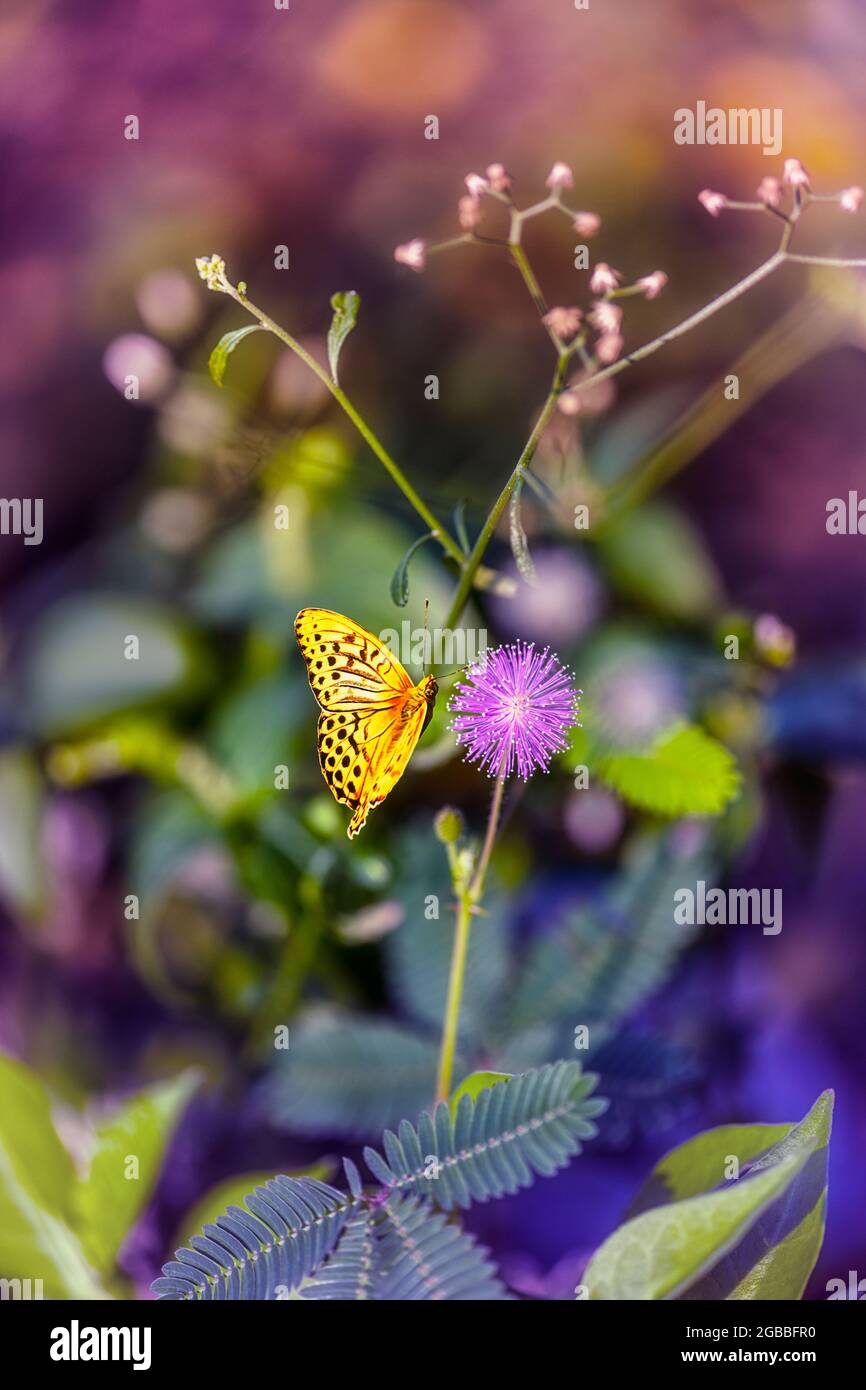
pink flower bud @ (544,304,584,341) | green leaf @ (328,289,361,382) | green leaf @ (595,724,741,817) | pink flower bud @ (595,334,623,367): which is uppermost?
pink flower bud @ (595,334,623,367)

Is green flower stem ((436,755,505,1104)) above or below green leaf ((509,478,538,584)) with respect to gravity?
below

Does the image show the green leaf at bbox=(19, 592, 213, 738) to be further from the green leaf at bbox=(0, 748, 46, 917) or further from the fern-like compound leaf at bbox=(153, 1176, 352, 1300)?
the fern-like compound leaf at bbox=(153, 1176, 352, 1300)

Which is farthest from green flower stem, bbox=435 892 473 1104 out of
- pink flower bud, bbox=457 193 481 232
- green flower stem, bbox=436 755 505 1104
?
pink flower bud, bbox=457 193 481 232

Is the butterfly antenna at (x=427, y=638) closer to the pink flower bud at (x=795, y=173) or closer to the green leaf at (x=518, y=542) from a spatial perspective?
the green leaf at (x=518, y=542)

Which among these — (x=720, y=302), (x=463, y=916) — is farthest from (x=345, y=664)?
(x=720, y=302)

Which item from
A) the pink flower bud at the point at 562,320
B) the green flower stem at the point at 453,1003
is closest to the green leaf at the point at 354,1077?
the green flower stem at the point at 453,1003
